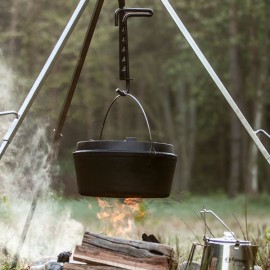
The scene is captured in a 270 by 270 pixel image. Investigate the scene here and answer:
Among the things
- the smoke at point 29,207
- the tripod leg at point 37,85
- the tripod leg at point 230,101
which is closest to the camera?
the tripod leg at point 230,101

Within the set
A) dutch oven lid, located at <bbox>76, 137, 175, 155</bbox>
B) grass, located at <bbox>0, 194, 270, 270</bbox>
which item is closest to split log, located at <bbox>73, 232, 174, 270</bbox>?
dutch oven lid, located at <bbox>76, 137, 175, 155</bbox>

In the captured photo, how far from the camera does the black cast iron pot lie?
11.0 feet

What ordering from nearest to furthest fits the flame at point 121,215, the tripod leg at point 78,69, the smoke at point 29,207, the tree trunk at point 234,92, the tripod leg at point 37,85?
the tripod leg at point 37,85, the tripod leg at point 78,69, the flame at point 121,215, the smoke at point 29,207, the tree trunk at point 234,92

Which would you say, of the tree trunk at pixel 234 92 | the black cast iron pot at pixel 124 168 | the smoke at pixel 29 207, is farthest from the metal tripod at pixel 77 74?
the tree trunk at pixel 234 92

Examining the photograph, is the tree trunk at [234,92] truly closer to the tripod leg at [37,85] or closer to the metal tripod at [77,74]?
the metal tripod at [77,74]

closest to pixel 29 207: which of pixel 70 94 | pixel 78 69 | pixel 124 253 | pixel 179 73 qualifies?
pixel 70 94

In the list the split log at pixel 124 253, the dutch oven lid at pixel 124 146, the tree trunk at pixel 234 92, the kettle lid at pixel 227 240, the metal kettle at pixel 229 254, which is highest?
the tree trunk at pixel 234 92

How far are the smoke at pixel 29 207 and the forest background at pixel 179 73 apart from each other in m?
4.57

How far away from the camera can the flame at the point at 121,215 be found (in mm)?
4273

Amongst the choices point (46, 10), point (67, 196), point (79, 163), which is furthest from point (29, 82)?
point (46, 10)

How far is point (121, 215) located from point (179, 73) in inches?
673

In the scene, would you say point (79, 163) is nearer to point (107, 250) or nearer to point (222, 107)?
point (107, 250)

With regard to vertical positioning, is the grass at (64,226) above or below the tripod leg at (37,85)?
below

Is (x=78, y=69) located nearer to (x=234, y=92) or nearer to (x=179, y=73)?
(x=234, y=92)
